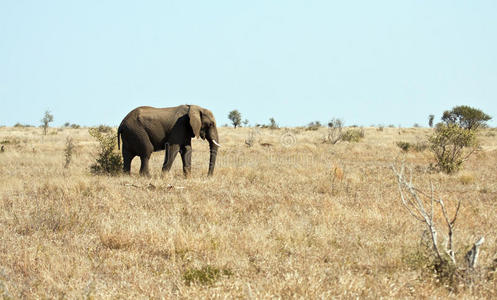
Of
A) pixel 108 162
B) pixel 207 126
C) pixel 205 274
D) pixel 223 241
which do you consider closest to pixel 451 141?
pixel 207 126

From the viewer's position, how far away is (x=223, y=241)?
5.60 metres

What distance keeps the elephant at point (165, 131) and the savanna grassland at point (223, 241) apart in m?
1.79

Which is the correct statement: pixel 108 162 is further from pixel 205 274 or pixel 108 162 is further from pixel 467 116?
pixel 467 116

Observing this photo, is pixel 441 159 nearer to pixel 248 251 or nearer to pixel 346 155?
pixel 346 155

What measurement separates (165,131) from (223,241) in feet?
23.4

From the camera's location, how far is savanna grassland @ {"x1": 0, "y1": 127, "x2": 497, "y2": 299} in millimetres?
4203

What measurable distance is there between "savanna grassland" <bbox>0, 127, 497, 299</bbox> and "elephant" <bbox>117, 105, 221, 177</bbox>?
5.88 ft

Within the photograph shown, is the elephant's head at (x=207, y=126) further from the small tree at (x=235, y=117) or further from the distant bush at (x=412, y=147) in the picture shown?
the small tree at (x=235, y=117)

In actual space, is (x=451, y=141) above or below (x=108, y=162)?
above

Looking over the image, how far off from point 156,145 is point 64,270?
785 cm

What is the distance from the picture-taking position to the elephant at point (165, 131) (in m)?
12.1

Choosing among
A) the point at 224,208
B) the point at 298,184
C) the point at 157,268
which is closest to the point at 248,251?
the point at 157,268

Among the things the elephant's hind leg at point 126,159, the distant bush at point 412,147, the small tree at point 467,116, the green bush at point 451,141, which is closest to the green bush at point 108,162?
the elephant's hind leg at point 126,159

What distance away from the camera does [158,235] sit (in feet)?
18.9
